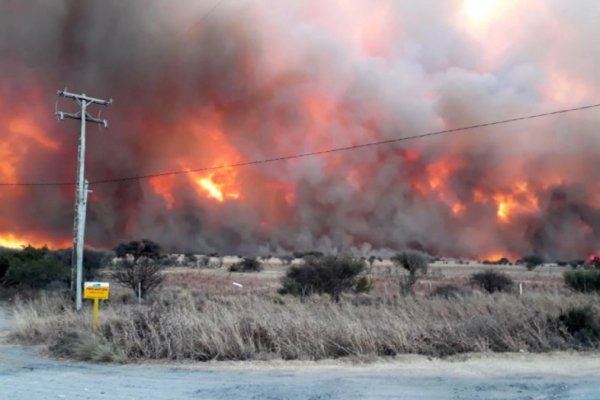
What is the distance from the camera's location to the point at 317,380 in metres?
9.43

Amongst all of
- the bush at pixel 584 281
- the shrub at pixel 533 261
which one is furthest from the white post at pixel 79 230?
the shrub at pixel 533 261

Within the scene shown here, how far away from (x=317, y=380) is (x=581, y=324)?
7.35m

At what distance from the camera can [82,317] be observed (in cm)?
1555

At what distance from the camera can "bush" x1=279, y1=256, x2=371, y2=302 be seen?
28.8 meters

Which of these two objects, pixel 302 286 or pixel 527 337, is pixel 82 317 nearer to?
pixel 527 337

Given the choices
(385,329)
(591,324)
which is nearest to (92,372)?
(385,329)

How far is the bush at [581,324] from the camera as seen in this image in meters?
12.9

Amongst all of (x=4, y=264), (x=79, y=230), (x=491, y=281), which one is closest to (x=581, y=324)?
(x=79, y=230)

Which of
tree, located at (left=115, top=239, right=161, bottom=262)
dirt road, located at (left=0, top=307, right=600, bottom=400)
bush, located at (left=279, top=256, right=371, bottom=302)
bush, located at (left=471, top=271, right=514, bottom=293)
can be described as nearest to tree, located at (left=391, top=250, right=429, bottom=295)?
bush, located at (left=471, top=271, right=514, bottom=293)

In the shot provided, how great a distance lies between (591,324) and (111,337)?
10871mm

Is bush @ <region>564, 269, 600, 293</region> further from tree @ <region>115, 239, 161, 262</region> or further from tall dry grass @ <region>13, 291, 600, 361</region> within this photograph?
tree @ <region>115, 239, 161, 262</region>

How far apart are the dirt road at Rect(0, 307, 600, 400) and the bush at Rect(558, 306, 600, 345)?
55.2 inches

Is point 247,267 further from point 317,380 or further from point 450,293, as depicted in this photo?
point 317,380

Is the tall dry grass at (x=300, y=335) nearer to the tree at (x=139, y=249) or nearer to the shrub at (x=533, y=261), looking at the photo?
the tree at (x=139, y=249)
